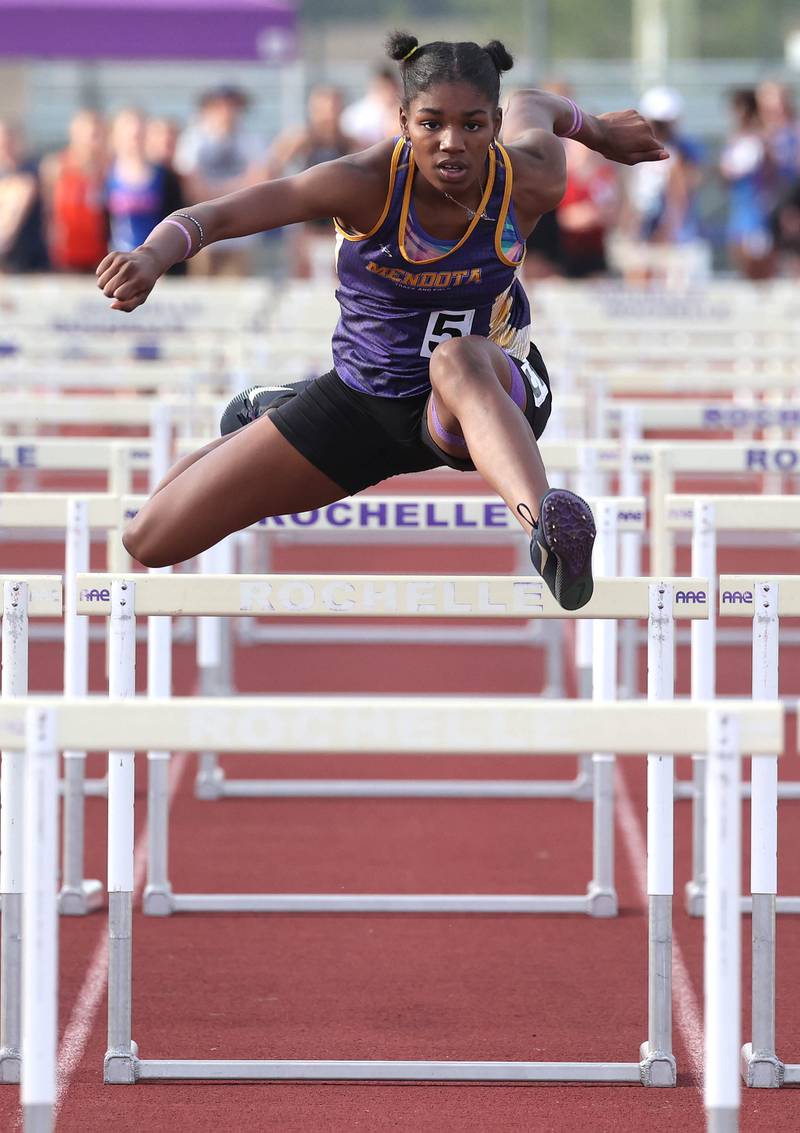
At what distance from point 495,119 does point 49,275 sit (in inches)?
475

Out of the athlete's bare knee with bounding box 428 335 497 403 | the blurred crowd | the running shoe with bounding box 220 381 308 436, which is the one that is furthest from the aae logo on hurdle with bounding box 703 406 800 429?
the blurred crowd

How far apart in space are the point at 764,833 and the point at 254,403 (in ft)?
5.95

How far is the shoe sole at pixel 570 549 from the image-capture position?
384cm

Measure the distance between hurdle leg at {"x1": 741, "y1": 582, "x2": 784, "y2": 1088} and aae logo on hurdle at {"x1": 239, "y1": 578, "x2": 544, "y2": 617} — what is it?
1.61 ft

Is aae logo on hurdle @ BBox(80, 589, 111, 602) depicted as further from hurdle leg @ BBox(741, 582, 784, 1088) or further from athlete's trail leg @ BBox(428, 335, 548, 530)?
hurdle leg @ BBox(741, 582, 784, 1088)

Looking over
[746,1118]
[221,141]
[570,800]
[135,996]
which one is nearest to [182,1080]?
[135,996]

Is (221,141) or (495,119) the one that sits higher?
(221,141)

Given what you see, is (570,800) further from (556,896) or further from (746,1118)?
(746,1118)

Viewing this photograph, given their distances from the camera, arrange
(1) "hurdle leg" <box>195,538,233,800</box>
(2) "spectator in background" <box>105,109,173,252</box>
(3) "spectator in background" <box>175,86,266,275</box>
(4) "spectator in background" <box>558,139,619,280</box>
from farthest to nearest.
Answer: (4) "spectator in background" <box>558,139,619,280</box>, (3) "spectator in background" <box>175,86,266,275</box>, (2) "spectator in background" <box>105,109,173,252</box>, (1) "hurdle leg" <box>195,538,233,800</box>

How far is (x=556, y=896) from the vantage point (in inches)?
213

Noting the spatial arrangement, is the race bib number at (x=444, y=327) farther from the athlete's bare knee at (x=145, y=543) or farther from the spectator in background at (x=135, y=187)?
the spectator in background at (x=135, y=187)

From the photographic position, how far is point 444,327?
4.59 metres

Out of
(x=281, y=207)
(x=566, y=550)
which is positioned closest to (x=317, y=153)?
(x=281, y=207)

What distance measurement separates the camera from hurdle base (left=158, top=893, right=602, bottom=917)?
5234 mm
